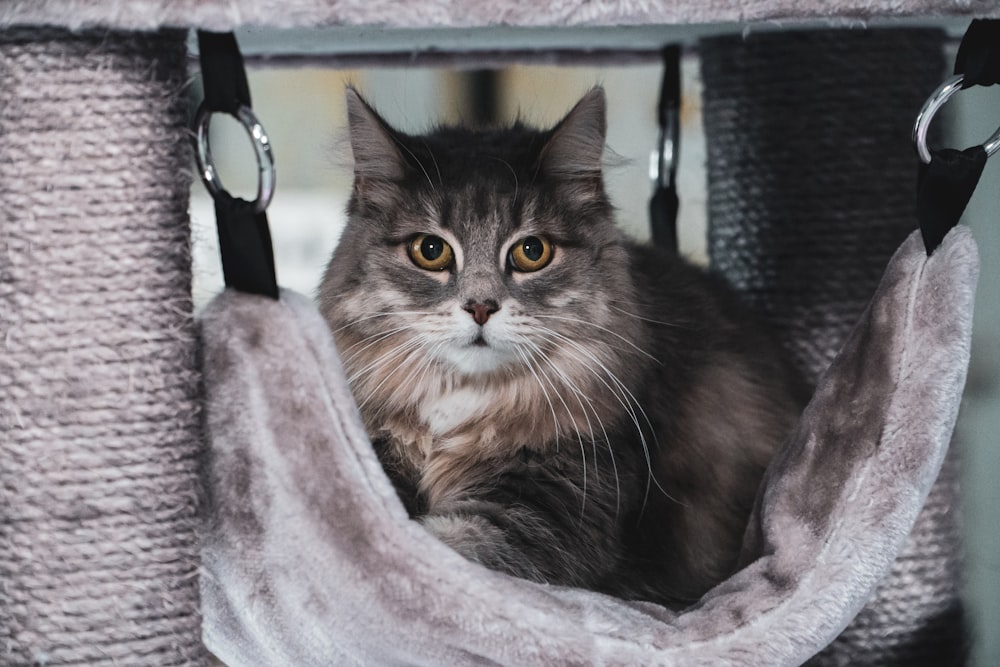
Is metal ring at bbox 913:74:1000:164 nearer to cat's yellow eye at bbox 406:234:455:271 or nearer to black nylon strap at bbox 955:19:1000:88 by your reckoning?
black nylon strap at bbox 955:19:1000:88

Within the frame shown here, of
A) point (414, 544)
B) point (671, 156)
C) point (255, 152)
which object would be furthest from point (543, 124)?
point (414, 544)

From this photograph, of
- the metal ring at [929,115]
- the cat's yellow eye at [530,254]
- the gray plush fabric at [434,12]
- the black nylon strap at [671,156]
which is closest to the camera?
the gray plush fabric at [434,12]

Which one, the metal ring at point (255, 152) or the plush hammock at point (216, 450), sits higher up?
the metal ring at point (255, 152)

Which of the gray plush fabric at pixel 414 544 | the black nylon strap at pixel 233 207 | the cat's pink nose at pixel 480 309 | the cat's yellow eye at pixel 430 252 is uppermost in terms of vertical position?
the black nylon strap at pixel 233 207

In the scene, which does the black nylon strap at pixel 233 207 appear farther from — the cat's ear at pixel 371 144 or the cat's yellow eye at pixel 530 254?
the cat's yellow eye at pixel 530 254

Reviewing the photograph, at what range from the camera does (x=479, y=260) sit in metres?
1.34

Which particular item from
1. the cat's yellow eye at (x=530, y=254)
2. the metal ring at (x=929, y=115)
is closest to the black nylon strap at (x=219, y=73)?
the cat's yellow eye at (x=530, y=254)

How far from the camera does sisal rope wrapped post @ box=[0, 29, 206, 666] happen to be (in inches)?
38.3

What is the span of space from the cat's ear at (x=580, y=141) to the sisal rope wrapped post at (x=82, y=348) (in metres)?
0.58

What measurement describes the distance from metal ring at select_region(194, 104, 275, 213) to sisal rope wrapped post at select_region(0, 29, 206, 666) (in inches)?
1.6

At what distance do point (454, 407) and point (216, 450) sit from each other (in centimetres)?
43

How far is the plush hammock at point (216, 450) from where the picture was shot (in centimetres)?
98

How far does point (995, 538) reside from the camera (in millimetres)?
1589

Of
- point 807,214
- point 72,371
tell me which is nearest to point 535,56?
point 807,214
